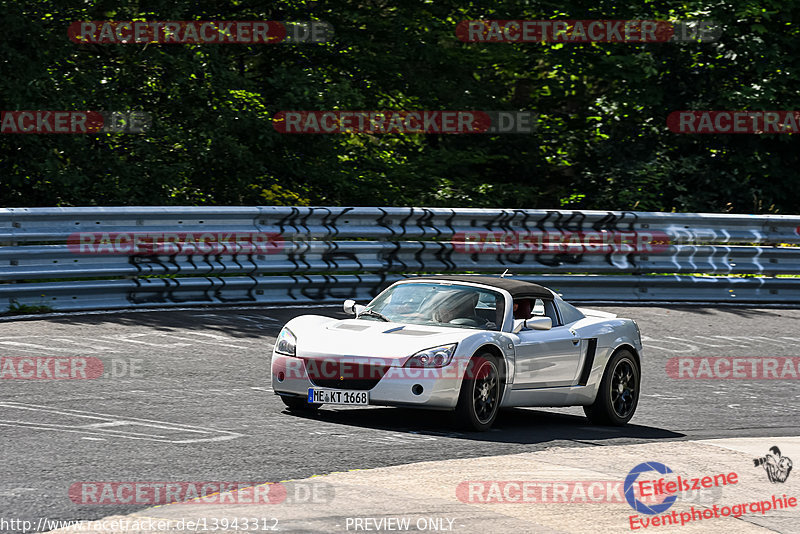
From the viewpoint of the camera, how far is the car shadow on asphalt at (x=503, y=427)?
370 inches

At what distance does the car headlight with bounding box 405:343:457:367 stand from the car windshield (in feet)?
2.50

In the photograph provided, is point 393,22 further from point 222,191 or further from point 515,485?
point 515,485

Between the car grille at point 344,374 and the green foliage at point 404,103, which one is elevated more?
the green foliage at point 404,103

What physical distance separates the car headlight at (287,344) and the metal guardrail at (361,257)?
16.1ft

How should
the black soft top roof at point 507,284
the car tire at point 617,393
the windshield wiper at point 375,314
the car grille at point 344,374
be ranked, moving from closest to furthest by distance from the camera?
the car grille at point 344,374
the windshield wiper at point 375,314
the black soft top roof at point 507,284
the car tire at point 617,393

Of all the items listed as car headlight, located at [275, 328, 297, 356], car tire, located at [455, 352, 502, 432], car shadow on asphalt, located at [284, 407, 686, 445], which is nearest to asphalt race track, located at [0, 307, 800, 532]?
car shadow on asphalt, located at [284, 407, 686, 445]

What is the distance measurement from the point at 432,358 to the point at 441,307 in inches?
43.9

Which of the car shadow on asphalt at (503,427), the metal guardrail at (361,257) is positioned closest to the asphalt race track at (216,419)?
the car shadow on asphalt at (503,427)

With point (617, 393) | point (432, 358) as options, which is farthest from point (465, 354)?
point (617, 393)

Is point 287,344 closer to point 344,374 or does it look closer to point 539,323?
point 344,374

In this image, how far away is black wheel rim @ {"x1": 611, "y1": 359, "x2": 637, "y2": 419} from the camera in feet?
35.9

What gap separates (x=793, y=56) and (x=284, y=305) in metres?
13.5

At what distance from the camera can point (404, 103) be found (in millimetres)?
23891

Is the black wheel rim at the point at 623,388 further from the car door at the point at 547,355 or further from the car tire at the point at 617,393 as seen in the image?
the car door at the point at 547,355
